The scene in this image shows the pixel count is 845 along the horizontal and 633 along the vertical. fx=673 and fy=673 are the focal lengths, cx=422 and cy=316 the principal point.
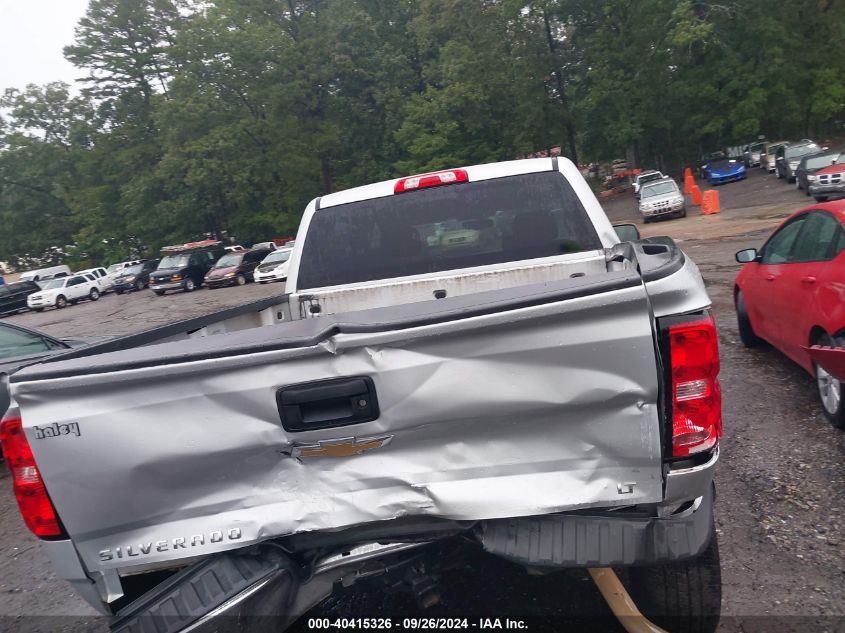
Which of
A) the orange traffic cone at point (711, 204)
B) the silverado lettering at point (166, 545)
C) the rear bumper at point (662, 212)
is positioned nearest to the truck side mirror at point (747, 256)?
the silverado lettering at point (166, 545)

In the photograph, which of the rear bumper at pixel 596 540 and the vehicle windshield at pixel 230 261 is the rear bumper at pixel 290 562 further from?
the vehicle windshield at pixel 230 261

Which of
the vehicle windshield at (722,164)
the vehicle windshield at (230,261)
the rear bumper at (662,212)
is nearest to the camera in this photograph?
the rear bumper at (662,212)

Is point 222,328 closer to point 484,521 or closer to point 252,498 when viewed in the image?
point 252,498

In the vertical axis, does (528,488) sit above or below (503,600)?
above

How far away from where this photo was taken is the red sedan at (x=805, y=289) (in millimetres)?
4875

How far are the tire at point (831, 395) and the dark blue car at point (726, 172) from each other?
1386 inches

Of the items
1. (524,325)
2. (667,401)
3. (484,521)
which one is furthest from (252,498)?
(667,401)

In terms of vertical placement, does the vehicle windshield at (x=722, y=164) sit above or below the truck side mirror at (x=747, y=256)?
below

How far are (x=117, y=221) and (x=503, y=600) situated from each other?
5514cm

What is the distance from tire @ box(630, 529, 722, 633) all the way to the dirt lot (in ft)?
1.50

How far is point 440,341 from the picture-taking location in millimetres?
2223

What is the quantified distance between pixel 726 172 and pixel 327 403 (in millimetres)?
39274

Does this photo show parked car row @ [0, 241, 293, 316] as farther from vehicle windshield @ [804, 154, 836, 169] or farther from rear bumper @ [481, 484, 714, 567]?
rear bumper @ [481, 484, 714, 567]

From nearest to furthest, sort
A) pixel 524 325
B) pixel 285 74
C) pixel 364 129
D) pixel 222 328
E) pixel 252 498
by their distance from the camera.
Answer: pixel 524 325
pixel 252 498
pixel 222 328
pixel 285 74
pixel 364 129
